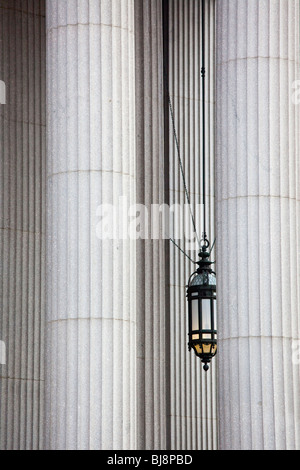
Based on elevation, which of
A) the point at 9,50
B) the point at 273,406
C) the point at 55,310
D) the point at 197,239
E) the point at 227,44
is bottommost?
the point at 273,406

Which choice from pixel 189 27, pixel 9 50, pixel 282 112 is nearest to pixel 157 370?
pixel 282 112

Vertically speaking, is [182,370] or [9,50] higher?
[9,50]

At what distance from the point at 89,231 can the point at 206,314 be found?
180 inches

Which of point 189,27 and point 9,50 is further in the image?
point 189,27

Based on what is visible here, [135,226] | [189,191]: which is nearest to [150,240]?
[135,226]

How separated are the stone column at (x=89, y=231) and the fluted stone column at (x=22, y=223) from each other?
5614 mm

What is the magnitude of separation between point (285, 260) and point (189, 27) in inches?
400

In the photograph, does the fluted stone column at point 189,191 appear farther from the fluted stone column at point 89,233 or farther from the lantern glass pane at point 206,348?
the fluted stone column at point 89,233

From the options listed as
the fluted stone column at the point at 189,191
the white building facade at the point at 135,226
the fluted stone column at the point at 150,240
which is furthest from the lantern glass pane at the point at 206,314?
the fluted stone column at the point at 189,191

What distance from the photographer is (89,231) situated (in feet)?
45.3

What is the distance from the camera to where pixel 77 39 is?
14250 millimetres

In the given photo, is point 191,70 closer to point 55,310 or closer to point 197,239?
point 197,239

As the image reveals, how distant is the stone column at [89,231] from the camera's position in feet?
44.2

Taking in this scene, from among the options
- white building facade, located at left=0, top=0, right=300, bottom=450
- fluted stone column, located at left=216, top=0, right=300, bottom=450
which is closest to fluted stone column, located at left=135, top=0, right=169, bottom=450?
white building facade, located at left=0, top=0, right=300, bottom=450
